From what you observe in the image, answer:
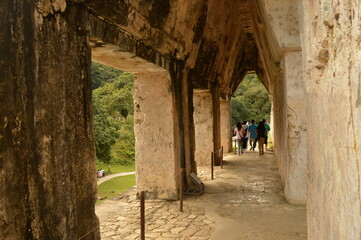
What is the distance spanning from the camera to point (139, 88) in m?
7.03

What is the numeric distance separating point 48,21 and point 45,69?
1.64 ft

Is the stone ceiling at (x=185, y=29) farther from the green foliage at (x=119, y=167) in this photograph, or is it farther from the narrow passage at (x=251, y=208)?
the green foliage at (x=119, y=167)

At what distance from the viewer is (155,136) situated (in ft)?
22.7

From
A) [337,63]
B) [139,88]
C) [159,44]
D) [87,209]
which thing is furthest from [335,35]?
[139,88]

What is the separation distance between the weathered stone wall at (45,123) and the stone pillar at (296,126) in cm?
396

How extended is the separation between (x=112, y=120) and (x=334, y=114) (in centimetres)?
1239

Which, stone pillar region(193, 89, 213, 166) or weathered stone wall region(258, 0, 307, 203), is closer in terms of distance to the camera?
weathered stone wall region(258, 0, 307, 203)

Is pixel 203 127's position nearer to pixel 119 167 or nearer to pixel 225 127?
pixel 225 127

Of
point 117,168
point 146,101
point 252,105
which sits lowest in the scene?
point 117,168

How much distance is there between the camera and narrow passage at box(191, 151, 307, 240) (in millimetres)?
4918

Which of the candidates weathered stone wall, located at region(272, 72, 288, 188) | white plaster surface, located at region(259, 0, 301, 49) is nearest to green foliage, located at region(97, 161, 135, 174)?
weathered stone wall, located at region(272, 72, 288, 188)

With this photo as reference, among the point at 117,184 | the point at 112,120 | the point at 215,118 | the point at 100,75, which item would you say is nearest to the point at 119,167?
the point at 112,120

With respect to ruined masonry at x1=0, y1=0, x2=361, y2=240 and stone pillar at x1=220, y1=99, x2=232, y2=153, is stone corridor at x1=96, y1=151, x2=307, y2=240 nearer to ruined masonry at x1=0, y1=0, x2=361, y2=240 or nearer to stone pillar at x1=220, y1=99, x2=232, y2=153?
ruined masonry at x1=0, y1=0, x2=361, y2=240

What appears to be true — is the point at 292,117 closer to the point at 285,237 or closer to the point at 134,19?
the point at 285,237
